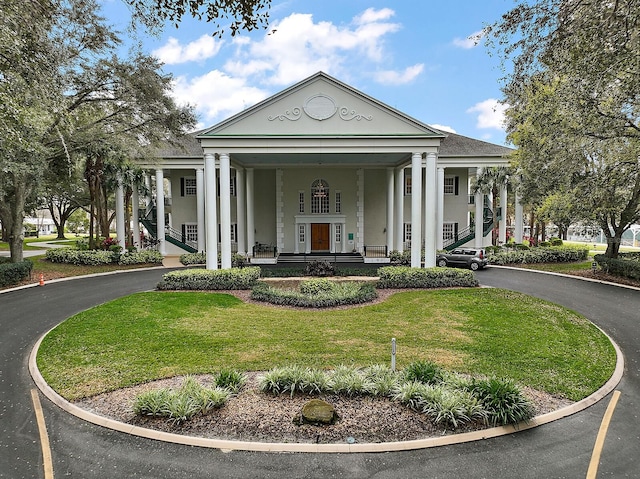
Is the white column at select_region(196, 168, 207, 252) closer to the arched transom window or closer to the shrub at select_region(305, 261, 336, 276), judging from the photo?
the arched transom window

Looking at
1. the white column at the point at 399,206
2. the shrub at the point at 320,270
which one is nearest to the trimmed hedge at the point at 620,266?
the white column at the point at 399,206

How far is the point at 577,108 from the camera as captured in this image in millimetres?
9859

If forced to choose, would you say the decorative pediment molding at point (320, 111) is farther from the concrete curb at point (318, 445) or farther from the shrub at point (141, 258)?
the concrete curb at point (318, 445)

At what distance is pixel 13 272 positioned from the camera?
1659 centimetres

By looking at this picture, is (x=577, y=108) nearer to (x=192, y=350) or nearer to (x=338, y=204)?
(x=192, y=350)

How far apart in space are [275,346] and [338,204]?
18684mm

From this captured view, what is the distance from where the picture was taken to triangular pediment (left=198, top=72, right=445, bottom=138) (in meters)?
17.5

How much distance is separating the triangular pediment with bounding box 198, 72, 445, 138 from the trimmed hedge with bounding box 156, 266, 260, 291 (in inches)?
264

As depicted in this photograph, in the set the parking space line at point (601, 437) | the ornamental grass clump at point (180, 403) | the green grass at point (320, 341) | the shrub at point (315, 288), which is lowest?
the parking space line at point (601, 437)

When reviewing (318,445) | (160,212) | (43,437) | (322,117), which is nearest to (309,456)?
(318,445)

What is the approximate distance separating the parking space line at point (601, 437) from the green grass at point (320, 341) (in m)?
0.40

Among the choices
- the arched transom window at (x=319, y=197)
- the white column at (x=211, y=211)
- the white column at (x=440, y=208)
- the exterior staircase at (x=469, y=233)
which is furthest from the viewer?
the exterior staircase at (x=469, y=233)

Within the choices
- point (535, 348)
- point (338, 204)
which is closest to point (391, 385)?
point (535, 348)

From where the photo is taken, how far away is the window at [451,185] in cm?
2902
